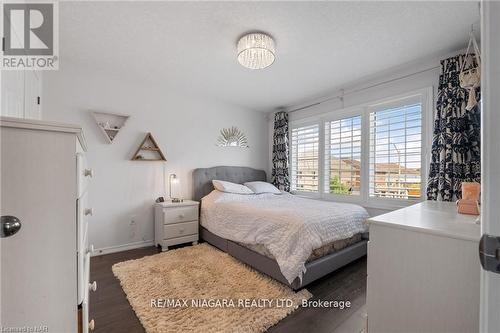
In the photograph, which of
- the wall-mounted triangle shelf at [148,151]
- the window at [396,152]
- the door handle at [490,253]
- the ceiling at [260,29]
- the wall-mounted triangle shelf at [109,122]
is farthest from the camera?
the wall-mounted triangle shelf at [148,151]

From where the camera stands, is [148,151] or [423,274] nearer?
[423,274]

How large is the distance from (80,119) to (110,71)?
74 cm

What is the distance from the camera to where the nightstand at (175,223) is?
2990 mm

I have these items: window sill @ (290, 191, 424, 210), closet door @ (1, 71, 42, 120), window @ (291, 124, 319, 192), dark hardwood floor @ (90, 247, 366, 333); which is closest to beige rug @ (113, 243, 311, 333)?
dark hardwood floor @ (90, 247, 366, 333)

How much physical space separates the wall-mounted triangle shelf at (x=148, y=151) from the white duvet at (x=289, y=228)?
50.6 inches

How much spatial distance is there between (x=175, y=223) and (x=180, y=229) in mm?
116

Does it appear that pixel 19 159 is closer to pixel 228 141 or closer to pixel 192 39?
pixel 192 39

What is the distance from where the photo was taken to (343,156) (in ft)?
11.5

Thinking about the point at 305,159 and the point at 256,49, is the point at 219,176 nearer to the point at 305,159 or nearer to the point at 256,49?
the point at 305,159

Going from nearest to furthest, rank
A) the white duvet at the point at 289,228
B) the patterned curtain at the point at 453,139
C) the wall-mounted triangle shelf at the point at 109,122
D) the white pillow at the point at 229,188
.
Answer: the white duvet at the point at 289,228
the patterned curtain at the point at 453,139
the wall-mounted triangle shelf at the point at 109,122
the white pillow at the point at 229,188

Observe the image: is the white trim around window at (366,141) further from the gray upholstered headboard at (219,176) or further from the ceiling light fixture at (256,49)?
the ceiling light fixture at (256,49)

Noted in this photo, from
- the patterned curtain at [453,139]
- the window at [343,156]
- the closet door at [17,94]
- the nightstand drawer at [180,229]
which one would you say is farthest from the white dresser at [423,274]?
the nightstand drawer at [180,229]

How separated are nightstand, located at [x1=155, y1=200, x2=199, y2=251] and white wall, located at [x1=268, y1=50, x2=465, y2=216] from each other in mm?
2598

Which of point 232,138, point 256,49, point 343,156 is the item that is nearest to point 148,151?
point 232,138
